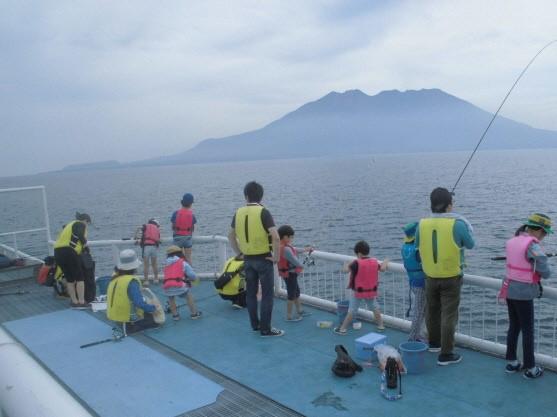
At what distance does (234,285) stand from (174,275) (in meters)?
1.05

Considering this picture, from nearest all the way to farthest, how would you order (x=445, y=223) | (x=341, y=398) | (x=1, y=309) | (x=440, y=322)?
(x=341, y=398) < (x=445, y=223) < (x=440, y=322) < (x=1, y=309)

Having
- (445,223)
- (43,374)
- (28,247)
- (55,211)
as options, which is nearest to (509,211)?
(28,247)

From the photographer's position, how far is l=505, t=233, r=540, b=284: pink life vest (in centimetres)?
508

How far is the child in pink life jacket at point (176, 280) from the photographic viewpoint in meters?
7.71

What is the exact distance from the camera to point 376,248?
1073 inches

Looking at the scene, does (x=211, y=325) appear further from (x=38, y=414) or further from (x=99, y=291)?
(x=38, y=414)

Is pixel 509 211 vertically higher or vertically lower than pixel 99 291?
lower

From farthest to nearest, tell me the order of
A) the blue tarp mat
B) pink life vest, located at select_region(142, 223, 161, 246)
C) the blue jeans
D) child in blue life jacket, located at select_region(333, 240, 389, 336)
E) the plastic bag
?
1. pink life vest, located at select_region(142, 223, 161, 246)
2. the blue jeans
3. child in blue life jacket, located at select_region(333, 240, 389, 336)
4. the plastic bag
5. the blue tarp mat

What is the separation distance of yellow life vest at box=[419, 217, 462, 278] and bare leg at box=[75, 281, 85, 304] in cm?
594

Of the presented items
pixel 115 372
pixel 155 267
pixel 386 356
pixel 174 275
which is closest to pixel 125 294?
pixel 174 275

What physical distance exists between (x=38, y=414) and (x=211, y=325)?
6446mm

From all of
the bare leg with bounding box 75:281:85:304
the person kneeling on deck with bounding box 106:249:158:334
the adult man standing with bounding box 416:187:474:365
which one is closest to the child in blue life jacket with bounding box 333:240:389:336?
the adult man standing with bounding box 416:187:474:365

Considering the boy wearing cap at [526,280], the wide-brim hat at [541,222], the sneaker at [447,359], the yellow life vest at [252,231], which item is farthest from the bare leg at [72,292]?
the wide-brim hat at [541,222]

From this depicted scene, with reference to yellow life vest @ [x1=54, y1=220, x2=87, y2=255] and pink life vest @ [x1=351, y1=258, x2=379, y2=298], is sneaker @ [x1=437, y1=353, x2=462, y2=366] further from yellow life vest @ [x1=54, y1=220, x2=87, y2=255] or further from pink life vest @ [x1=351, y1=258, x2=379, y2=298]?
yellow life vest @ [x1=54, y1=220, x2=87, y2=255]
